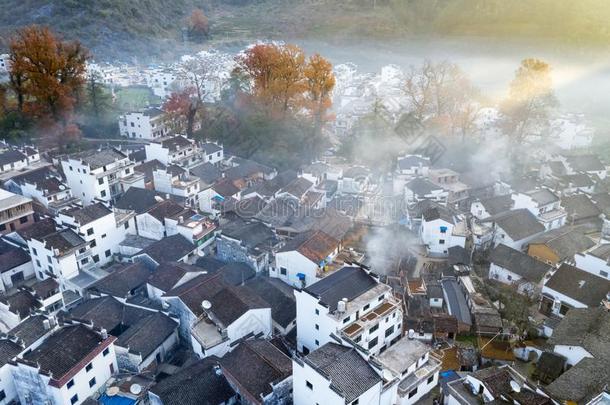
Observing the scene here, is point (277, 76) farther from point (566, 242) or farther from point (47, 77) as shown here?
point (566, 242)

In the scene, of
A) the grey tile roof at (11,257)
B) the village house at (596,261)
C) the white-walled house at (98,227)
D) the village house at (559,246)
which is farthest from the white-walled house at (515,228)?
the grey tile roof at (11,257)

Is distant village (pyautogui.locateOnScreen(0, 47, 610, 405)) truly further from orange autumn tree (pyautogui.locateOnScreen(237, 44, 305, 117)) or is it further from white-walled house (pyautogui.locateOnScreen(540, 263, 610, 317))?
orange autumn tree (pyautogui.locateOnScreen(237, 44, 305, 117))

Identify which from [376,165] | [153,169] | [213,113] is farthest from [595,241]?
[213,113]

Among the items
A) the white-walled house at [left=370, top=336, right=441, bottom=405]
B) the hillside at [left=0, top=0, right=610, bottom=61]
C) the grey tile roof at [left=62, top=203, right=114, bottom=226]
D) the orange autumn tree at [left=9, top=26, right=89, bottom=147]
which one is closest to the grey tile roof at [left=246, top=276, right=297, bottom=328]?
the white-walled house at [left=370, top=336, right=441, bottom=405]

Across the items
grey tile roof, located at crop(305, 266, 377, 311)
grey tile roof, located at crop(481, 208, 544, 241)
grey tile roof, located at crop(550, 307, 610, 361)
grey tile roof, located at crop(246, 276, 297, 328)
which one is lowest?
grey tile roof, located at crop(246, 276, 297, 328)

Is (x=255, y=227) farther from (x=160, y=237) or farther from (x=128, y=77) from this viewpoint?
(x=128, y=77)

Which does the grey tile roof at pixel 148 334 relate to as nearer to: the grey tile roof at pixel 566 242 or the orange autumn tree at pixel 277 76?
the grey tile roof at pixel 566 242
